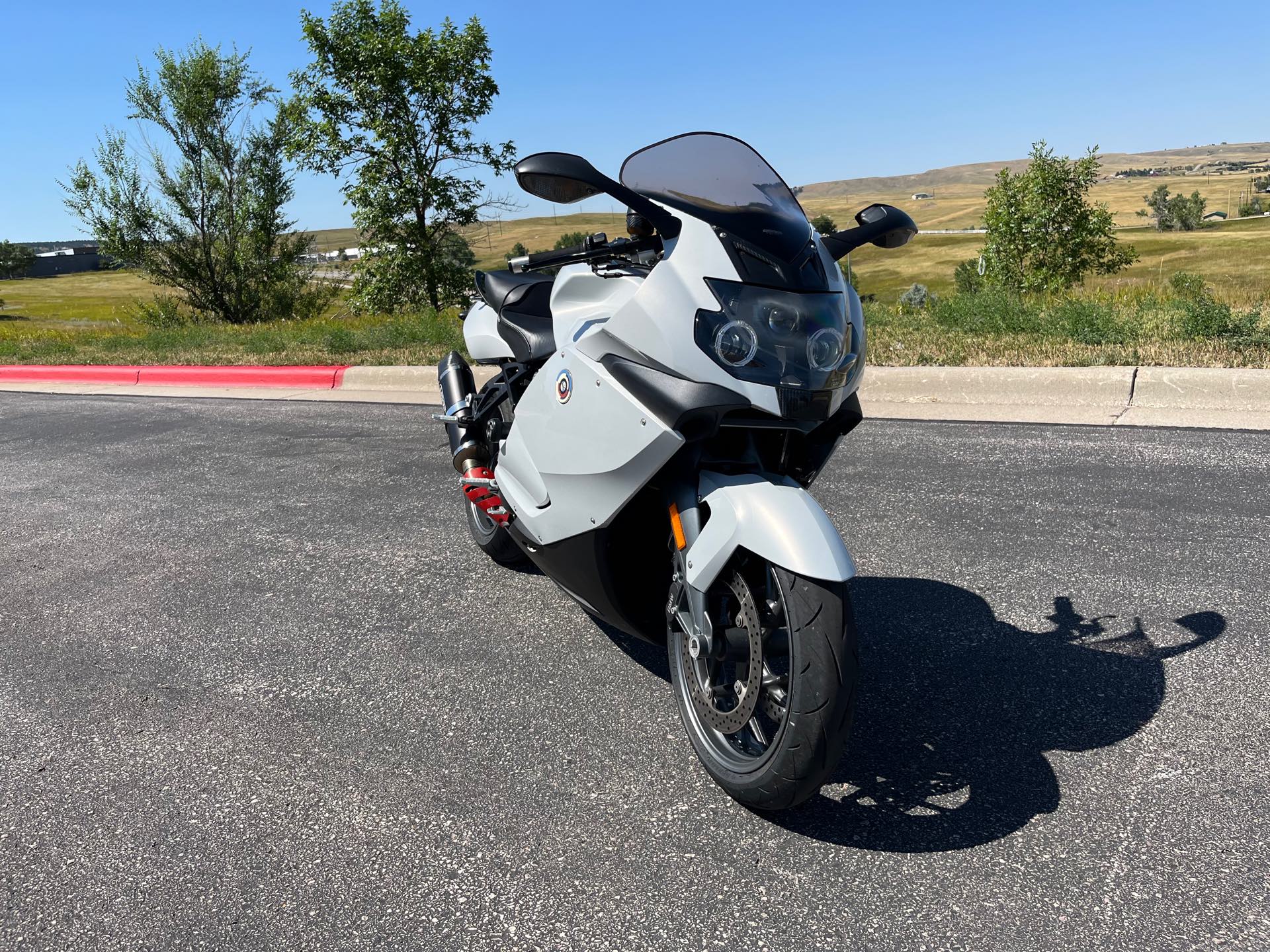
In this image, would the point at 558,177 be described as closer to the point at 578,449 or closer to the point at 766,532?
the point at 578,449

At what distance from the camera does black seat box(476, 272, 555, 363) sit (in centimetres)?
385

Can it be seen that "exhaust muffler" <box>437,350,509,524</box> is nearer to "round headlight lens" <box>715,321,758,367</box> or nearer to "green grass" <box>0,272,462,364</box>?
"round headlight lens" <box>715,321,758,367</box>

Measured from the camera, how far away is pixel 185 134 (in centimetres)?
2550

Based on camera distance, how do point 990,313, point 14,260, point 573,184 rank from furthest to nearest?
1. point 14,260
2. point 990,313
3. point 573,184

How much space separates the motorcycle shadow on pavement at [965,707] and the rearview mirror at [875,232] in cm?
138

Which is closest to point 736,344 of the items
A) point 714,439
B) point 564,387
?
point 714,439

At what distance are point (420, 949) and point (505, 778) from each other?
713 mm

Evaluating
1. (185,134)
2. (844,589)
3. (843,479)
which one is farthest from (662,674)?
(185,134)

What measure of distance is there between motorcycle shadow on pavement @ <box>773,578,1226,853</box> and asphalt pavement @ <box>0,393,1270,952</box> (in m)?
0.01

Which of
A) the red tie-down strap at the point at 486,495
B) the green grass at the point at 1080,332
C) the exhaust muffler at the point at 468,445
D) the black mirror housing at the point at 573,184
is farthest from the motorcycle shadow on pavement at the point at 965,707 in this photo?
the green grass at the point at 1080,332

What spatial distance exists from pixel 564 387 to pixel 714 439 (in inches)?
21.7

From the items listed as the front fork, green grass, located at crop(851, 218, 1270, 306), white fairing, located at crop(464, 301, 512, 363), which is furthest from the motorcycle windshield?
green grass, located at crop(851, 218, 1270, 306)

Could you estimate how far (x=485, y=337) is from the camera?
4605mm

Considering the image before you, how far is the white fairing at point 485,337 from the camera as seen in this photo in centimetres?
452
